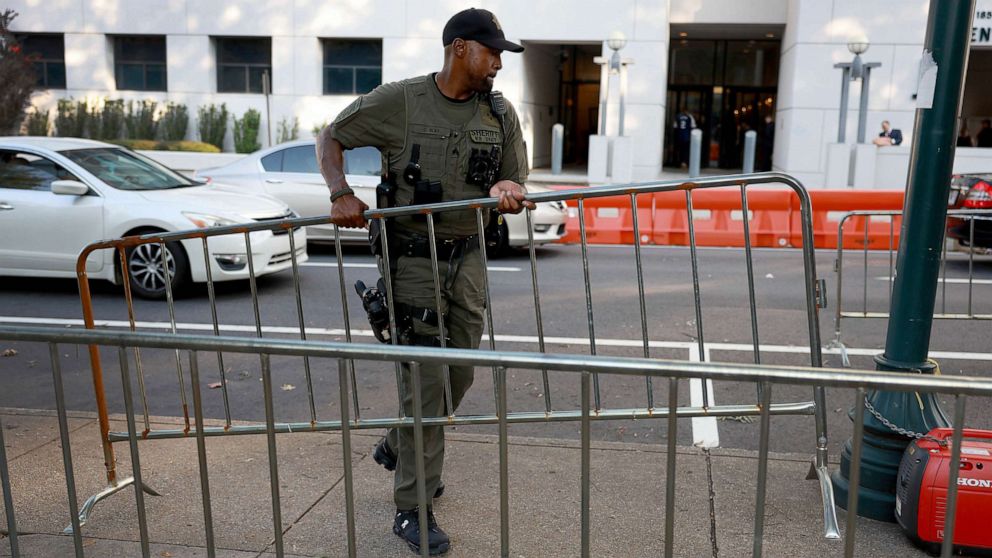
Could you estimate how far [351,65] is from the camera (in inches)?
1016

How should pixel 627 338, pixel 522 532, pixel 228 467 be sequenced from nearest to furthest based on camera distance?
1. pixel 522 532
2. pixel 228 467
3. pixel 627 338

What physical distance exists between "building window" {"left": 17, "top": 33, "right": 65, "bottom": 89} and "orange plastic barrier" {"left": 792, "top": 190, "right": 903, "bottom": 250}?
22.8 m

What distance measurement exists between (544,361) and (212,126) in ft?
83.0

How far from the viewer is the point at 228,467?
4551 mm

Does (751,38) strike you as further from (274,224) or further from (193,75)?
(274,224)

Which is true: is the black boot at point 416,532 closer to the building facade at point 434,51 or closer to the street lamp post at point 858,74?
the street lamp post at point 858,74

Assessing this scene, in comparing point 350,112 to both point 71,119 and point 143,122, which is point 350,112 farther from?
→ point 71,119

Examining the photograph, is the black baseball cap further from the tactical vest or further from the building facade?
the building facade

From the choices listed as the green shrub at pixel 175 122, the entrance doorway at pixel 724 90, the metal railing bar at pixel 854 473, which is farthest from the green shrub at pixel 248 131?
the metal railing bar at pixel 854 473

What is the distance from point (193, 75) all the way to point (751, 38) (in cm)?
1740

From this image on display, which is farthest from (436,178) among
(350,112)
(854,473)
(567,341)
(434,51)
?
(434,51)

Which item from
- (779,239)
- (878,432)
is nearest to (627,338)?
(878,432)

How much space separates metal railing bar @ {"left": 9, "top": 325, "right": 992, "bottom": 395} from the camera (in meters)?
2.15

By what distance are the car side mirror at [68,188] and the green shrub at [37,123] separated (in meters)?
20.2
